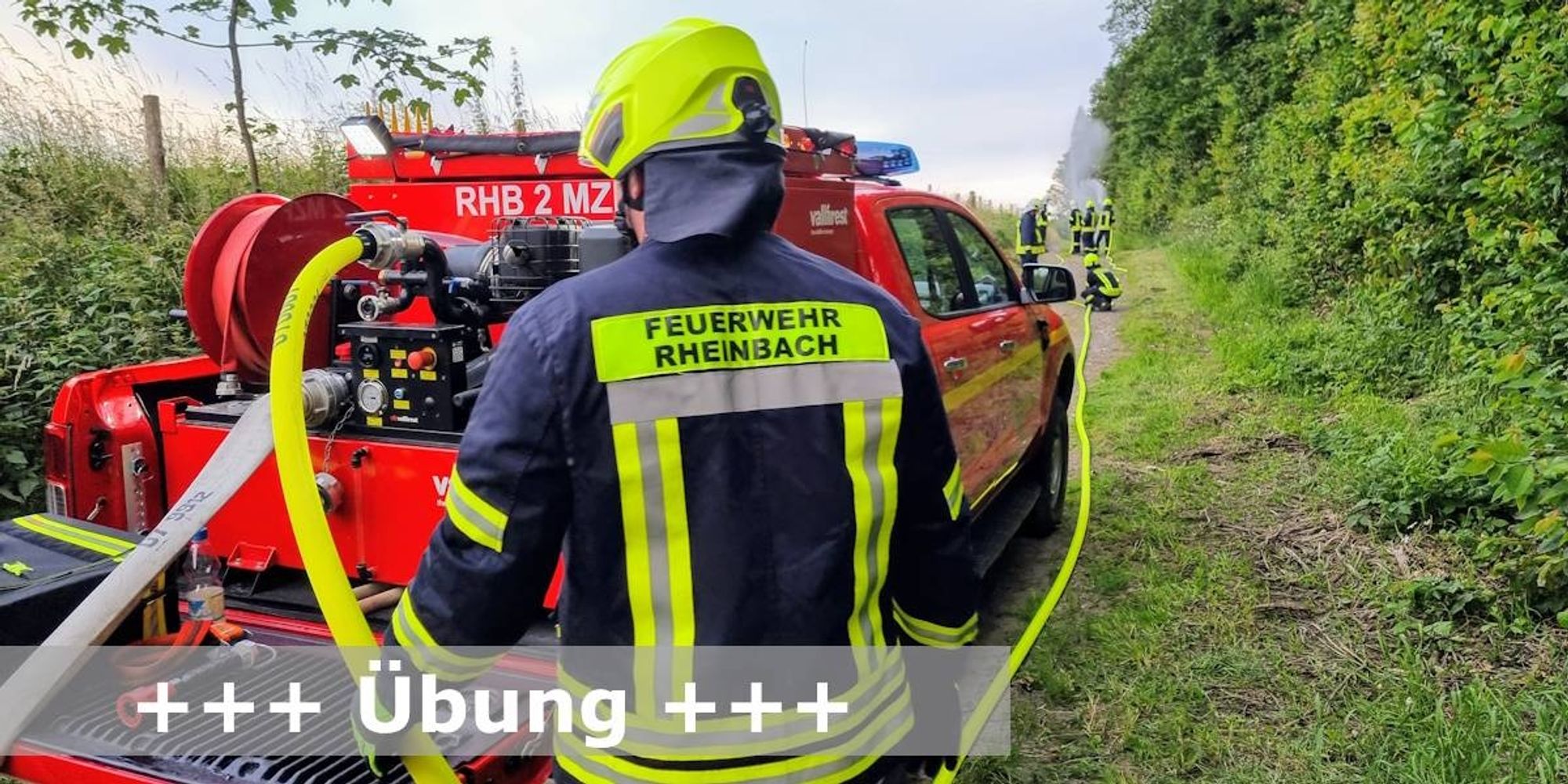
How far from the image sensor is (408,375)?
307cm

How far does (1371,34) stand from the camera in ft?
30.3

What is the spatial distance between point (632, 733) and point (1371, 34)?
9766 millimetres

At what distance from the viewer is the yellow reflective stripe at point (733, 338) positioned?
4.95ft

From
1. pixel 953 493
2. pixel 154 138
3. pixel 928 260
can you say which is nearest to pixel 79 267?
pixel 154 138

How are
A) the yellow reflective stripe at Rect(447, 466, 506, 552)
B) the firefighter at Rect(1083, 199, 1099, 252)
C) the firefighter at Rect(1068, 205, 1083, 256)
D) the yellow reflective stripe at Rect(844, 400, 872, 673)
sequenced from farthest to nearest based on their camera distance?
the firefighter at Rect(1068, 205, 1083, 256)
the firefighter at Rect(1083, 199, 1099, 252)
the yellow reflective stripe at Rect(844, 400, 872, 673)
the yellow reflective stripe at Rect(447, 466, 506, 552)

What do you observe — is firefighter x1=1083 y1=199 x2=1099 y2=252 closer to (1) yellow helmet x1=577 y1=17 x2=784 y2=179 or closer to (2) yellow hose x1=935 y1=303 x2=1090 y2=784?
(2) yellow hose x1=935 y1=303 x2=1090 y2=784

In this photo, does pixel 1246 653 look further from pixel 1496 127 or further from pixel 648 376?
pixel 648 376

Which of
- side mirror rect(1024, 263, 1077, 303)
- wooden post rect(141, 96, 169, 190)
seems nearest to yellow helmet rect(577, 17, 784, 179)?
side mirror rect(1024, 263, 1077, 303)

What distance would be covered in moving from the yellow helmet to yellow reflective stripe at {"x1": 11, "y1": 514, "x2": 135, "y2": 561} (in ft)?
6.36

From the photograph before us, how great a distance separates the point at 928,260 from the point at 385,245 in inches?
99.1

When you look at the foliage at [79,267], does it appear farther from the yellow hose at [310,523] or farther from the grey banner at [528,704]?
the yellow hose at [310,523]

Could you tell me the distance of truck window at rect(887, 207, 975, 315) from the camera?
14.6ft

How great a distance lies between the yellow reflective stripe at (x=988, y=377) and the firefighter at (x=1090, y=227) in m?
15.2

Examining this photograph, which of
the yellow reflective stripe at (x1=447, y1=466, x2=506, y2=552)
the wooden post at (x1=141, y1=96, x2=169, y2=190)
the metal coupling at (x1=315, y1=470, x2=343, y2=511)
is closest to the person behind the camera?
the yellow reflective stripe at (x1=447, y1=466, x2=506, y2=552)
